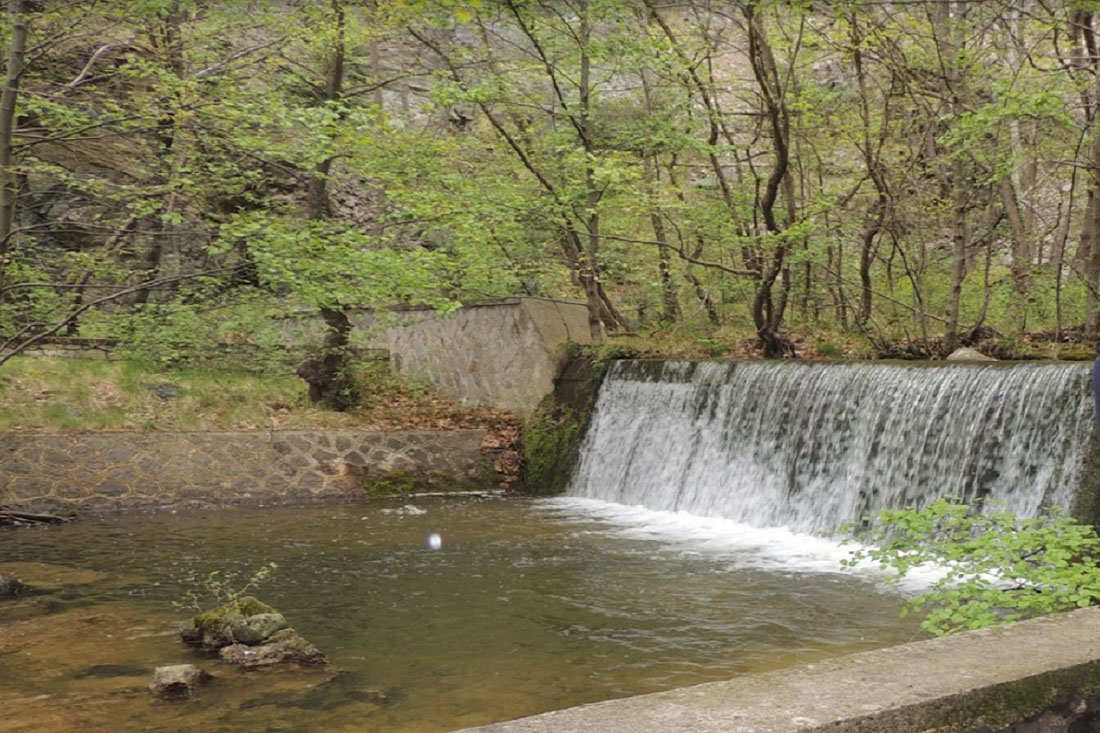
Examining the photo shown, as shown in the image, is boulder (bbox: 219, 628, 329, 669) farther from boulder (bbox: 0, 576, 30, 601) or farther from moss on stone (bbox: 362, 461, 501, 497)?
moss on stone (bbox: 362, 461, 501, 497)

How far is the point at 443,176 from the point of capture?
13312 mm

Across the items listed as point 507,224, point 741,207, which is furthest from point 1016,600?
point 741,207

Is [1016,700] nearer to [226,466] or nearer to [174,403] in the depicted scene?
[226,466]

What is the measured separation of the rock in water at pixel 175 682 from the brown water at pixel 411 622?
0.09 m

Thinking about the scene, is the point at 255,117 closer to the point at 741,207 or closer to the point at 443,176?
the point at 443,176

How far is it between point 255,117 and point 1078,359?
878 centimetres

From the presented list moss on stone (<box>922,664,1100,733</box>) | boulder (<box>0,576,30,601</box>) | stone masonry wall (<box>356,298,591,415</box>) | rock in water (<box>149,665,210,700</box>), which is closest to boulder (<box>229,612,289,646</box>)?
rock in water (<box>149,665,210,700</box>)

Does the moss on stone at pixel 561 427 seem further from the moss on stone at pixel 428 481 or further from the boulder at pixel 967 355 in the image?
the boulder at pixel 967 355

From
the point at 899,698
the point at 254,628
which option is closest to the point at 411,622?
the point at 254,628

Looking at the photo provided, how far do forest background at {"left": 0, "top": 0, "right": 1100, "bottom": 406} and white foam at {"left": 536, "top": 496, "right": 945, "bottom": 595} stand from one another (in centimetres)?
325

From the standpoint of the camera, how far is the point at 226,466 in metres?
12.3

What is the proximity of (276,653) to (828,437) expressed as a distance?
6564 mm

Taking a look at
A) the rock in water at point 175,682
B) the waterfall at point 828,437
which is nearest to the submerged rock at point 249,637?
the rock in water at point 175,682

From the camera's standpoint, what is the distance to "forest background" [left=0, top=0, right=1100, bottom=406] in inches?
380
